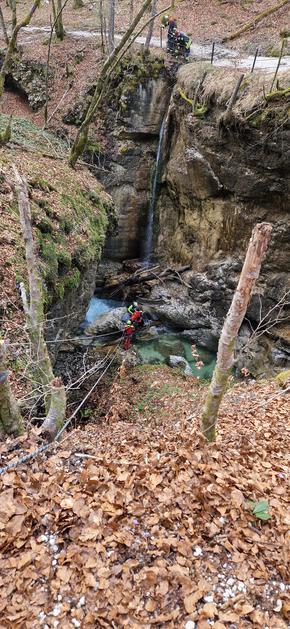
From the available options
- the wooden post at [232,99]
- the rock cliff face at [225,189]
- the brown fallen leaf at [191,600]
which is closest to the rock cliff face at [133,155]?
the rock cliff face at [225,189]

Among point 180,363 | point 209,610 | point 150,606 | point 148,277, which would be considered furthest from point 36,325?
point 148,277

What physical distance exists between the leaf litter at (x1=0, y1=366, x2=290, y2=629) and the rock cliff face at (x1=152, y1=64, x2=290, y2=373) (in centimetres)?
745

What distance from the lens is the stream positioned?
563 inches

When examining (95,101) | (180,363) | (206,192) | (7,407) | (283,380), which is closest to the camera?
(7,407)

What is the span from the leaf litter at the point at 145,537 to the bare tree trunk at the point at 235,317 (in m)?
0.70

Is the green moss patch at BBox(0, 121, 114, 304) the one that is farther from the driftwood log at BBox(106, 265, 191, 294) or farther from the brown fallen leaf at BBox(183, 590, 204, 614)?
the brown fallen leaf at BBox(183, 590, 204, 614)

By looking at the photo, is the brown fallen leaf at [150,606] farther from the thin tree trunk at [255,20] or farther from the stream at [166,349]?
the thin tree trunk at [255,20]

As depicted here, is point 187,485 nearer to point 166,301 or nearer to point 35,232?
point 35,232

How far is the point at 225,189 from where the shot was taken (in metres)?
14.0

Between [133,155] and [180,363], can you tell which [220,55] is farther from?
[180,363]

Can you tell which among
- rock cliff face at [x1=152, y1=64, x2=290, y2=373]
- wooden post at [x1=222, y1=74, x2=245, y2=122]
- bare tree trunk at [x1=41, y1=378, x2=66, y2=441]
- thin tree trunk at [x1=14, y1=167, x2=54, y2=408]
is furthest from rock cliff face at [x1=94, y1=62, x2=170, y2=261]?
bare tree trunk at [x1=41, y1=378, x2=66, y2=441]

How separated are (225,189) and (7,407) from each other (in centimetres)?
1241

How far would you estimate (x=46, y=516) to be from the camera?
3490 mm

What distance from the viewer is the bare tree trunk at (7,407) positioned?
13.6 ft
